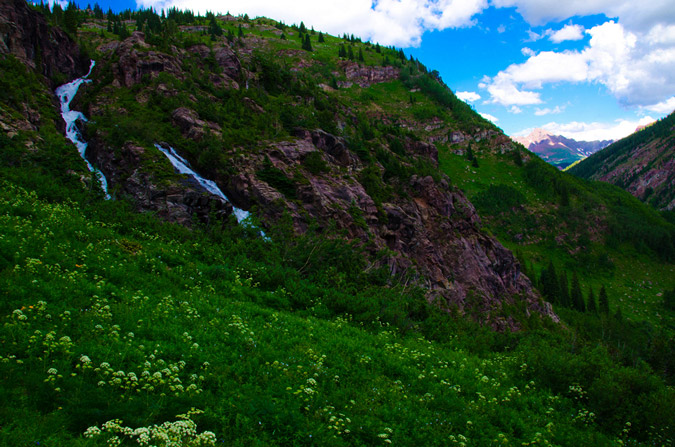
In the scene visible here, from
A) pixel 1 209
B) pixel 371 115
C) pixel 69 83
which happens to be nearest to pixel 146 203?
pixel 1 209

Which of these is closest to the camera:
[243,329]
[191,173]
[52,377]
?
[52,377]

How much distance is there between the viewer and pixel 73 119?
39.2 meters

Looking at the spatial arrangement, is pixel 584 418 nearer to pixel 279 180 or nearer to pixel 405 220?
pixel 279 180

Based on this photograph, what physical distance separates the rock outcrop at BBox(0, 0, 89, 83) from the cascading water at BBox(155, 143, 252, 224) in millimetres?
25183

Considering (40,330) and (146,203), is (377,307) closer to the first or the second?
(40,330)

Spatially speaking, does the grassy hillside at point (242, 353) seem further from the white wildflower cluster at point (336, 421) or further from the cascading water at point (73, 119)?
the cascading water at point (73, 119)

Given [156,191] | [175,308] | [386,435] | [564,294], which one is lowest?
[564,294]

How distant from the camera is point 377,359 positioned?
10922mm

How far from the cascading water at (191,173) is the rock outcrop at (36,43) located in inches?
991

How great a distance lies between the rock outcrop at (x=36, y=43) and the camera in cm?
4155

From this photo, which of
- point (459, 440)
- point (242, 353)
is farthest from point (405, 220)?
point (459, 440)

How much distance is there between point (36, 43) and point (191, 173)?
3547cm

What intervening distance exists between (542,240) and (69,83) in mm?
146139

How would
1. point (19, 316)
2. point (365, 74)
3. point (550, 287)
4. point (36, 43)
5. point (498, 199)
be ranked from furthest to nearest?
point (365, 74) < point (498, 199) < point (550, 287) < point (36, 43) < point (19, 316)
